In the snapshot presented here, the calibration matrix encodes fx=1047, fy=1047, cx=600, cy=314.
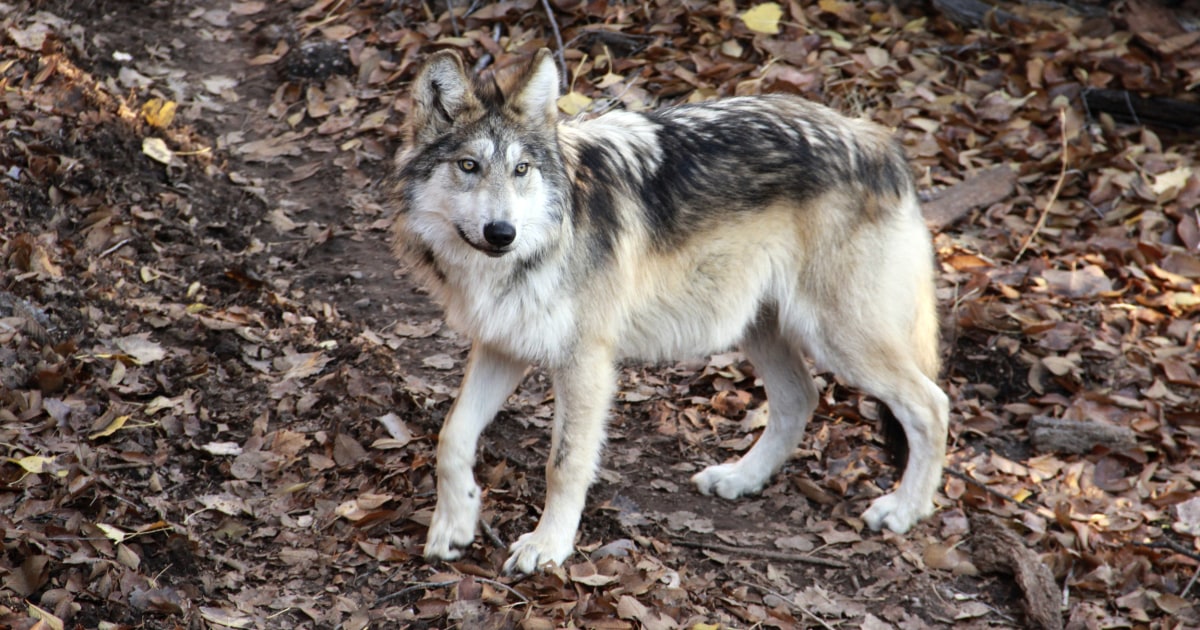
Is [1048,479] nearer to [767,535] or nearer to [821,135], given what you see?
[767,535]

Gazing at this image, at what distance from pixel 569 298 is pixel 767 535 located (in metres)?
1.67

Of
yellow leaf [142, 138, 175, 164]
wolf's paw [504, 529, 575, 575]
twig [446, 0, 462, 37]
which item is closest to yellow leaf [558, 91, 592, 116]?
twig [446, 0, 462, 37]

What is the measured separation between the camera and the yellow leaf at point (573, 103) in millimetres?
7582

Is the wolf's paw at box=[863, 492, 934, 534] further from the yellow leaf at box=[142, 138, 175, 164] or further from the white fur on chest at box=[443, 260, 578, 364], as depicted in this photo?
the yellow leaf at box=[142, 138, 175, 164]

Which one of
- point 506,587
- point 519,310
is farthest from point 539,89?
point 506,587

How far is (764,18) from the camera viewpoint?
28.0 feet

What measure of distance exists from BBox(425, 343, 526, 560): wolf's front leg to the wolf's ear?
1.02m

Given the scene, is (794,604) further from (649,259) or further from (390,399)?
(390,399)

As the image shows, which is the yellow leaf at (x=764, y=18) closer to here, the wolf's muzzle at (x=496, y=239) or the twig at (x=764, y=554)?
the twig at (x=764, y=554)

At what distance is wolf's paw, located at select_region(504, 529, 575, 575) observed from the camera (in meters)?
4.61

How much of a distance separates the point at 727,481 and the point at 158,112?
4742 millimetres

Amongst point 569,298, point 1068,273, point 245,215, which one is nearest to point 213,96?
point 245,215

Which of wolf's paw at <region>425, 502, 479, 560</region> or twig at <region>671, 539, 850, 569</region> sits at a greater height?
wolf's paw at <region>425, 502, 479, 560</region>

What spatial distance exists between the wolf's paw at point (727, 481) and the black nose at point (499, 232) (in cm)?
200
